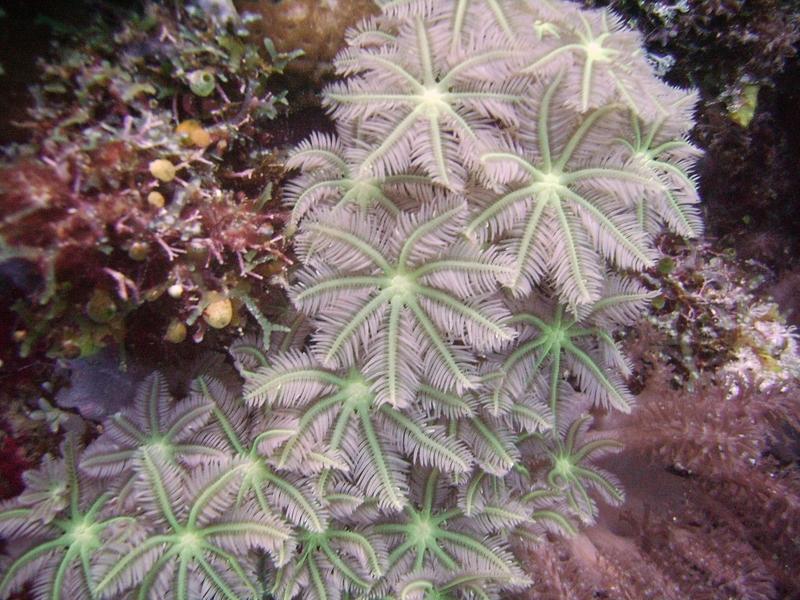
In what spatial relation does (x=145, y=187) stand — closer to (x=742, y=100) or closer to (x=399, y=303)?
(x=399, y=303)

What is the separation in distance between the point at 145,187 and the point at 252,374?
1.29 m

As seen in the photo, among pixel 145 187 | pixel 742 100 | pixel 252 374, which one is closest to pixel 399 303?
pixel 252 374

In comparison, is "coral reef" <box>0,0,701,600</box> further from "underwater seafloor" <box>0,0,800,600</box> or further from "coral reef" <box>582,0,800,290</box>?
"coral reef" <box>582,0,800,290</box>

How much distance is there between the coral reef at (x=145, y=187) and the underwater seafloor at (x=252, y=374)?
0.6 inches

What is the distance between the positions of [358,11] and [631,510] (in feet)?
16.0

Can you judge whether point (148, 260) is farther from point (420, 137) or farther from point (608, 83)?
point (608, 83)

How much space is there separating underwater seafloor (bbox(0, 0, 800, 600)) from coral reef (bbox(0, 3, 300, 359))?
2 centimetres

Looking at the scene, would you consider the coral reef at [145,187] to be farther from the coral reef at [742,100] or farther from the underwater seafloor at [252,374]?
the coral reef at [742,100]

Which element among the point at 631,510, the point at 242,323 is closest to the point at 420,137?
the point at 242,323

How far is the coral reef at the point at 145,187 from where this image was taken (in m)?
2.87

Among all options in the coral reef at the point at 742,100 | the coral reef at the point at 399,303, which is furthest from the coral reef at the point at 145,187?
the coral reef at the point at 742,100

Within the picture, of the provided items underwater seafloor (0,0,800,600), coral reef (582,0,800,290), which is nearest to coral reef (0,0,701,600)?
underwater seafloor (0,0,800,600)

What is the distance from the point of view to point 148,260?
3.22 m

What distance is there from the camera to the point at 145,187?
10.3 ft
